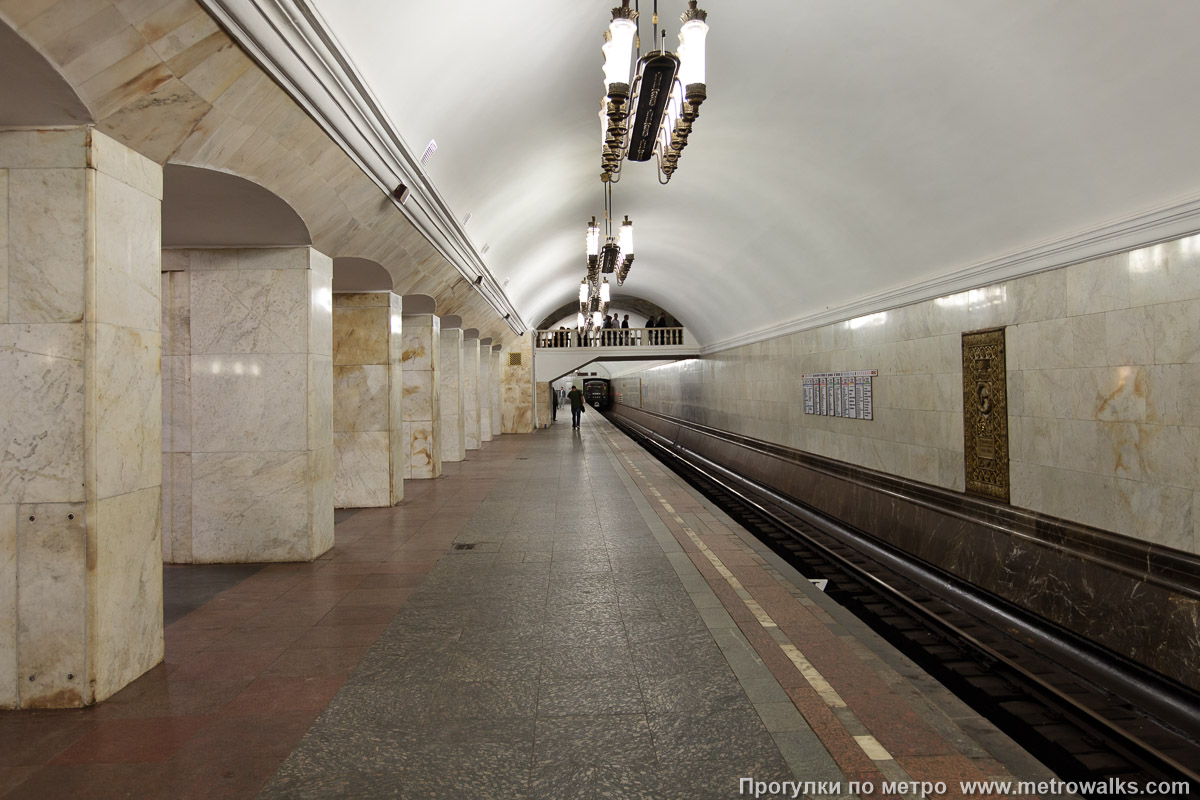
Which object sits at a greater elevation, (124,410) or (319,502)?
(124,410)

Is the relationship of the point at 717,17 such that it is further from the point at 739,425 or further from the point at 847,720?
the point at 739,425

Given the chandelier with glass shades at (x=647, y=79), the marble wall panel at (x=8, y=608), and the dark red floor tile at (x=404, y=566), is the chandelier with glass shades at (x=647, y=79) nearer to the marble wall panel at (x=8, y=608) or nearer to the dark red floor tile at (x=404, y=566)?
the dark red floor tile at (x=404, y=566)

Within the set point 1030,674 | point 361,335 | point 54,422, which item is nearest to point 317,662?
point 54,422

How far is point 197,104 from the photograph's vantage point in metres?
3.50

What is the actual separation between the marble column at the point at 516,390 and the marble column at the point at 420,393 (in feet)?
38.6

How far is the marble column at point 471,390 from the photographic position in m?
16.2

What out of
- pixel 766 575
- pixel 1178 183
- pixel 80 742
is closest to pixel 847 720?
pixel 766 575

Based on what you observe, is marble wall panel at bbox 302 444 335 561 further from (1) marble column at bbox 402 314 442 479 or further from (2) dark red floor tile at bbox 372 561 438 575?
(1) marble column at bbox 402 314 442 479

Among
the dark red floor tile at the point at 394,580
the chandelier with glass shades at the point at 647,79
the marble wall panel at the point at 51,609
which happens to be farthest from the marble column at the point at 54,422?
the chandelier with glass shades at the point at 647,79

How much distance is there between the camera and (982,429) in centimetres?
706

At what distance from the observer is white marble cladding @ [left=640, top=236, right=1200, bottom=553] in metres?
4.73

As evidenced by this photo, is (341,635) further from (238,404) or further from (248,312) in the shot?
(248,312)

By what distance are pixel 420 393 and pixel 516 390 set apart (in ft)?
42.1

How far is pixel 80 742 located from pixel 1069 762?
15.8 ft
